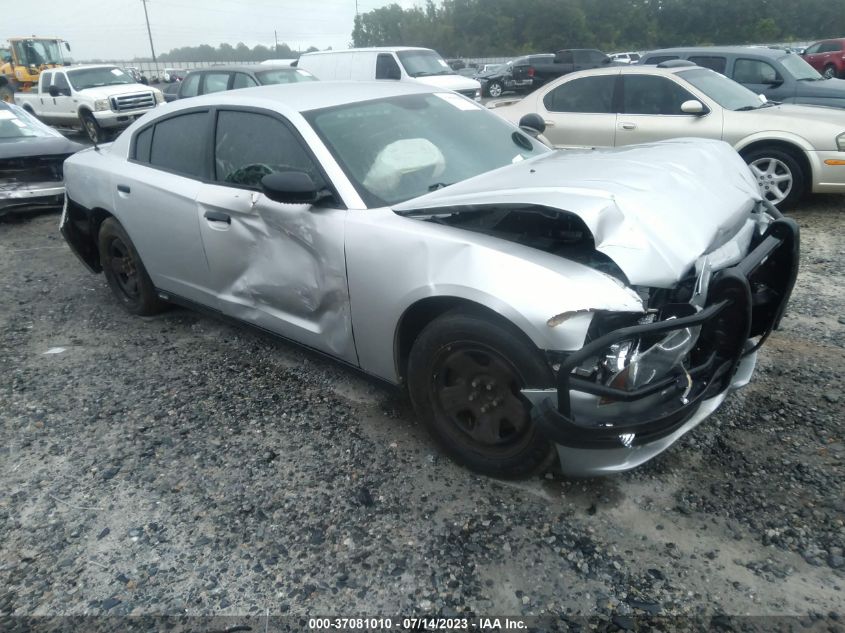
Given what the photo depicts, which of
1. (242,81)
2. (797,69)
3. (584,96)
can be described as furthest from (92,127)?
(797,69)

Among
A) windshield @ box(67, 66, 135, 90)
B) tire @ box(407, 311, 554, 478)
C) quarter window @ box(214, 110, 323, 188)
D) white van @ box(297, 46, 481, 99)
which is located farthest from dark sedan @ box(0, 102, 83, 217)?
windshield @ box(67, 66, 135, 90)

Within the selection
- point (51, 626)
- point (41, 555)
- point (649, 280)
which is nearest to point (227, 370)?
point (41, 555)

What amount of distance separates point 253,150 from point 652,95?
5350 mm

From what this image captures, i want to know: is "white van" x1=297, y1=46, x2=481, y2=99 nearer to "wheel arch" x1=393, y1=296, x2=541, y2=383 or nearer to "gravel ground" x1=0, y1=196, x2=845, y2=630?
"gravel ground" x1=0, y1=196, x2=845, y2=630

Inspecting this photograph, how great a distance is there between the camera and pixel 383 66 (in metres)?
14.0

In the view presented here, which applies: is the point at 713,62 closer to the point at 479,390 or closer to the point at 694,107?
the point at 694,107

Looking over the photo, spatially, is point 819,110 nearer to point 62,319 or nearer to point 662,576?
point 662,576

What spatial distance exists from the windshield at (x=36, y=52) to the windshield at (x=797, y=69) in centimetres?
2498

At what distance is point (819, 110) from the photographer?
21.8 ft

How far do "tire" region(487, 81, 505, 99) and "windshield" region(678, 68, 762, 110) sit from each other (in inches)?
697

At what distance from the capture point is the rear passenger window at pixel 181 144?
383cm

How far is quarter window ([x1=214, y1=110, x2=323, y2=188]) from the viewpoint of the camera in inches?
130

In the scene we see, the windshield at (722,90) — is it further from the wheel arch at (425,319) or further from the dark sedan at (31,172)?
the dark sedan at (31,172)

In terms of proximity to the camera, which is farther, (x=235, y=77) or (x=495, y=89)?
(x=495, y=89)
